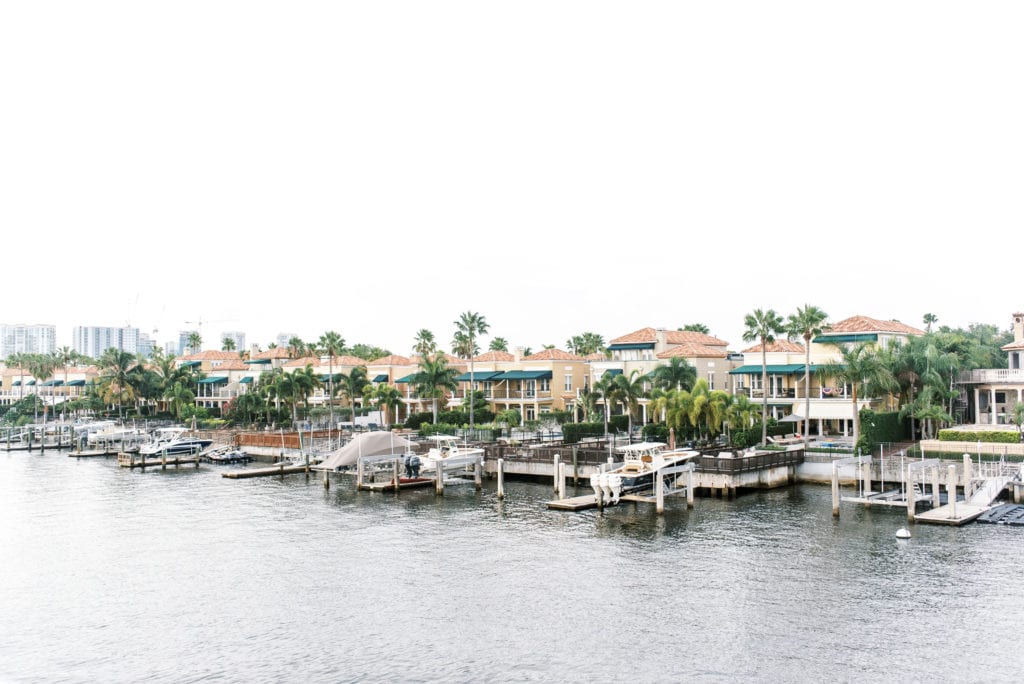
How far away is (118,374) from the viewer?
376 ft

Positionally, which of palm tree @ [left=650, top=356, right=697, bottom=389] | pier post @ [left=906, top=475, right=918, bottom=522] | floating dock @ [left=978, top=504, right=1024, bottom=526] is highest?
palm tree @ [left=650, top=356, right=697, bottom=389]

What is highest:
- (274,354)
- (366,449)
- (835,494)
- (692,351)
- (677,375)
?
(274,354)

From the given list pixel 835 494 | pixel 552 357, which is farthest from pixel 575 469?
pixel 552 357

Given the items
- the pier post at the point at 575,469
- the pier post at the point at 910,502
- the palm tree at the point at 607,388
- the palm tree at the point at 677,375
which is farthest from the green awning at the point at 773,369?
the pier post at the point at 910,502

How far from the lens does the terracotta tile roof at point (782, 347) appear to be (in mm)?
75438

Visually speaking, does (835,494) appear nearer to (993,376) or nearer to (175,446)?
(993,376)

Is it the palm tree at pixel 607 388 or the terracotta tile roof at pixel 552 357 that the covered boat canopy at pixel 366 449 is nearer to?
the palm tree at pixel 607 388

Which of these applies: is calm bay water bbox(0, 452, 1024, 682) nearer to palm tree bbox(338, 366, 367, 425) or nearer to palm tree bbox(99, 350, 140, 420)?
palm tree bbox(338, 366, 367, 425)

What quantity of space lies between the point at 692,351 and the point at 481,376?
25.2m

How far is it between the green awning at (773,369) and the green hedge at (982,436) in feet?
56.2

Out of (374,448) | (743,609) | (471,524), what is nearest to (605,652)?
(743,609)

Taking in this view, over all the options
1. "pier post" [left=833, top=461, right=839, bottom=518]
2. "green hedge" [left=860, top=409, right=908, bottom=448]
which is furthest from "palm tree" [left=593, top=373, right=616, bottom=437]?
"pier post" [left=833, top=461, right=839, bottom=518]

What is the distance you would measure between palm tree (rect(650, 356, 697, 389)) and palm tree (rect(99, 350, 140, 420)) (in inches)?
3028

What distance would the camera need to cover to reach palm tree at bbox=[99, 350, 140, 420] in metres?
114
